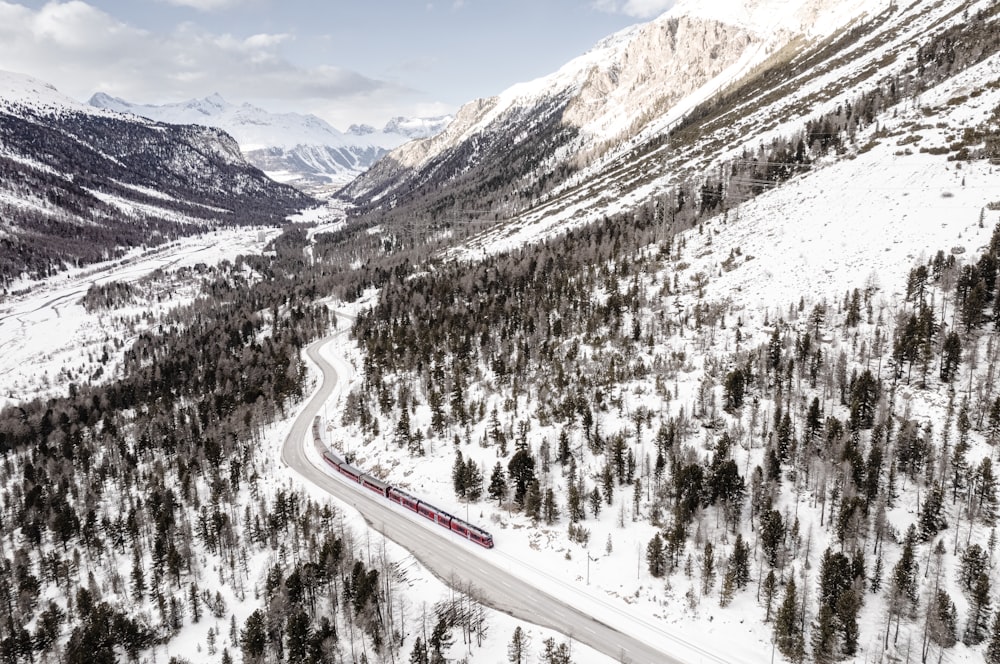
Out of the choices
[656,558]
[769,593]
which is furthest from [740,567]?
[656,558]

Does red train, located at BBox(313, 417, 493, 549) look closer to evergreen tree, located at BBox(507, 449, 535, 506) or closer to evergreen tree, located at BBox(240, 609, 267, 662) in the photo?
evergreen tree, located at BBox(507, 449, 535, 506)

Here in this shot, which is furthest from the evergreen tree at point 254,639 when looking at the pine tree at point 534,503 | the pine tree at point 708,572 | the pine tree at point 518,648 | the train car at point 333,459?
the pine tree at point 708,572

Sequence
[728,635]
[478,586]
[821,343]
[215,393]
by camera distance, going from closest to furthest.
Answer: [728,635] → [478,586] → [821,343] → [215,393]

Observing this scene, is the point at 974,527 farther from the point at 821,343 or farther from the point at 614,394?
the point at 614,394

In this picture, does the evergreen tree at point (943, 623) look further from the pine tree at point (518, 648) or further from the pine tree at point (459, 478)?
the pine tree at point (459, 478)

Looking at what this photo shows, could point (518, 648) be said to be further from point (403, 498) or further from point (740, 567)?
point (403, 498)

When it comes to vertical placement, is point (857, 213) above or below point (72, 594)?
A: above

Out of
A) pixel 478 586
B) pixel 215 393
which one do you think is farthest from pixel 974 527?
pixel 215 393

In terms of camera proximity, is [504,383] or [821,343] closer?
[821,343]
